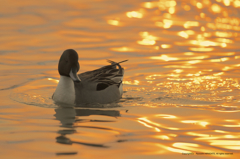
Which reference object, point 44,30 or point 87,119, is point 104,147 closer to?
point 87,119

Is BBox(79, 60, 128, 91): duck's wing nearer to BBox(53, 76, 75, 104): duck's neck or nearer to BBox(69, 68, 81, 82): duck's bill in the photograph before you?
BBox(53, 76, 75, 104): duck's neck

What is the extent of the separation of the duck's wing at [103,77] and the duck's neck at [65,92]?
1.48 feet

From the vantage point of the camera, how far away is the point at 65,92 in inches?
419

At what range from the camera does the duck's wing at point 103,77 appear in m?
11.1

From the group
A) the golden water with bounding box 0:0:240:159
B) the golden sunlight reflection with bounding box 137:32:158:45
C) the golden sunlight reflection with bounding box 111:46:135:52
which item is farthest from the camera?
the golden sunlight reflection with bounding box 137:32:158:45

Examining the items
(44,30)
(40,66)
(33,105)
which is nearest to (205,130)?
(33,105)

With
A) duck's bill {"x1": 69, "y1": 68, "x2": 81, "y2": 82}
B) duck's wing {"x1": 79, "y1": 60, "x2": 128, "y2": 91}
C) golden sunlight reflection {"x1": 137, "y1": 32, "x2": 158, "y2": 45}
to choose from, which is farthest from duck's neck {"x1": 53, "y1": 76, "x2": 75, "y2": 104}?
golden sunlight reflection {"x1": 137, "y1": 32, "x2": 158, "y2": 45}

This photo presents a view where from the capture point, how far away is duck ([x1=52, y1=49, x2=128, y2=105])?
10.5 metres

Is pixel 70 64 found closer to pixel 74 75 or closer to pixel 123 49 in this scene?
pixel 74 75

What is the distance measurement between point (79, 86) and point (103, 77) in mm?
866

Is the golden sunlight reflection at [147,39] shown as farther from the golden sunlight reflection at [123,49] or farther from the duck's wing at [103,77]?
the duck's wing at [103,77]

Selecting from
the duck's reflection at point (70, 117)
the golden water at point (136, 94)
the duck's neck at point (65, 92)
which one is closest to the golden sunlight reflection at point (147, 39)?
the golden water at point (136, 94)

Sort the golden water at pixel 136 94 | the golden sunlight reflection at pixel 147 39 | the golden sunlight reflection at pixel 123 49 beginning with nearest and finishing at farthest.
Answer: the golden water at pixel 136 94
the golden sunlight reflection at pixel 123 49
the golden sunlight reflection at pixel 147 39

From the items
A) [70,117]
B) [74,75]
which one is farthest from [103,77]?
[70,117]
